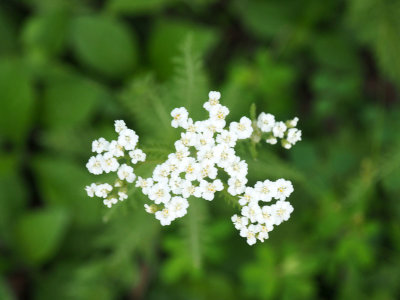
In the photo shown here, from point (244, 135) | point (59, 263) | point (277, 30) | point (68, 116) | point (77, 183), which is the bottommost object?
point (244, 135)

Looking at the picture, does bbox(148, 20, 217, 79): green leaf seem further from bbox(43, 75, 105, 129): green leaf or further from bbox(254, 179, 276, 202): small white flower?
bbox(254, 179, 276, 202): small white flower

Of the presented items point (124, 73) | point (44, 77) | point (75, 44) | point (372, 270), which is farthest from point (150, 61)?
point (372, 270)

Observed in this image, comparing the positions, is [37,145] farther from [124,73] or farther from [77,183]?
[124,73]

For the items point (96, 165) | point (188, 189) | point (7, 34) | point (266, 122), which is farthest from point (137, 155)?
point (7, 34)

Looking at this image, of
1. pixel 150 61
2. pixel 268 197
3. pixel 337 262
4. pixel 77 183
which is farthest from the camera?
pixel 150 61

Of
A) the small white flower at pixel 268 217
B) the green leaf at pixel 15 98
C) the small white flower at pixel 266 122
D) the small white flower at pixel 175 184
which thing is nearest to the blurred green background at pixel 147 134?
the green leaf at pixel 15 98
